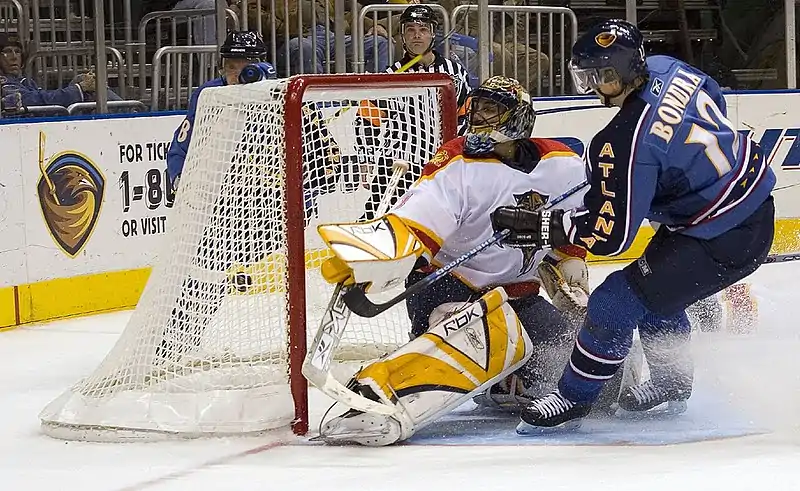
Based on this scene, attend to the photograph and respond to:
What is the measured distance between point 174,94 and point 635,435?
3694 millimetres

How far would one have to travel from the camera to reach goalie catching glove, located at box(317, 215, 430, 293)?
3.25 meters

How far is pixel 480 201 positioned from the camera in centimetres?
354

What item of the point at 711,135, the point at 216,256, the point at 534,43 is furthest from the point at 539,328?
the point at 534,43

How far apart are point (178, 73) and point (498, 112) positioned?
3271 millimetres

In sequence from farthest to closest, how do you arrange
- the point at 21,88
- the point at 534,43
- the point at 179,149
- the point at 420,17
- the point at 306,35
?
the point at 534,43 → the point at 306,35 → the point at 21,88 → the point at 420,17 → the point at 179,149

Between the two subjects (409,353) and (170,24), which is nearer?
(409,353)

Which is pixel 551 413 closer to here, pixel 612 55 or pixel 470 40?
pixel 612 55

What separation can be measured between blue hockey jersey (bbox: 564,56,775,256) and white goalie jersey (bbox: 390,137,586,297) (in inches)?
12.1

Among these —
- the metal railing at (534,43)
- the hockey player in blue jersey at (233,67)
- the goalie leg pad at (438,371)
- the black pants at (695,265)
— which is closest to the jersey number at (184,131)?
the hockey player in blue jersey at (233,67)

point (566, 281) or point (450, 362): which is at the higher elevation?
point (566, 281)

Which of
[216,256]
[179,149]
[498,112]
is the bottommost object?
[216,256]

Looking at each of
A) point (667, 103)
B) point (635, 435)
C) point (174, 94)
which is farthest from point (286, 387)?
point (174, 94)

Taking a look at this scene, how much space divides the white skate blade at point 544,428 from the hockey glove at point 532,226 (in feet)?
1.51

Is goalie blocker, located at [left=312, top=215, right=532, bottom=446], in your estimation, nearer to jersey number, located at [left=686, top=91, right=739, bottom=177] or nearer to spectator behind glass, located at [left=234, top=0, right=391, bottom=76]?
jersey number, located at [left=686, top=91, right=739, bottom=177]
